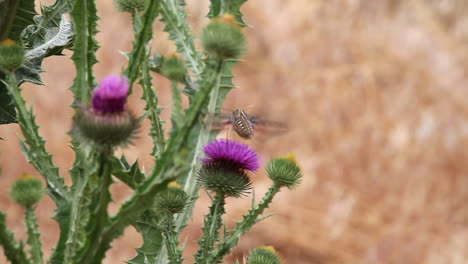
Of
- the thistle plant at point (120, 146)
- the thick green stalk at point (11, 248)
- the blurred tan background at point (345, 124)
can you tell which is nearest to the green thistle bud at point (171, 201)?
the thistle plant at point (120, 146)

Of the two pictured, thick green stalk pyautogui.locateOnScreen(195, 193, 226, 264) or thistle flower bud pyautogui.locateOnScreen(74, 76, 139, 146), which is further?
thick green stalk pyautogui.locateOnScreen(195, 193, 226, 264)

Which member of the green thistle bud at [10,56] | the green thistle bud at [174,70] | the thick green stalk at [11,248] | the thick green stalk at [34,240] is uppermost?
the green thistle bud at [174,70]

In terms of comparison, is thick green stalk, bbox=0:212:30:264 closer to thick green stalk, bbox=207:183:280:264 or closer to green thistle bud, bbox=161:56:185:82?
thick green stalk, bbox=207:183:280:264

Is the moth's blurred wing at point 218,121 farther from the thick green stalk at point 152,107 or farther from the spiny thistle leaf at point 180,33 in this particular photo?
the spiny thistle leaf at point 180,33

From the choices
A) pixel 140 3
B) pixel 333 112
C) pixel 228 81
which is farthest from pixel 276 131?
pixel 333 112

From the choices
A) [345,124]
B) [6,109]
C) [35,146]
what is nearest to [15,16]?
[6,109]

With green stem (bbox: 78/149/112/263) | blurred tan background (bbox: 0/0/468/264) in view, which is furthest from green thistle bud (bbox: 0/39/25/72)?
blurred tan background (bbox: 0/0/468/264)

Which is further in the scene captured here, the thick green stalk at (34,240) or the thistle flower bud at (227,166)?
the thistle flower bud at (227,166)
